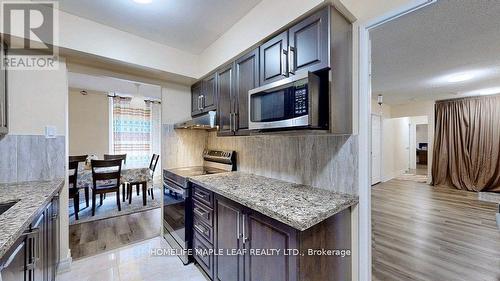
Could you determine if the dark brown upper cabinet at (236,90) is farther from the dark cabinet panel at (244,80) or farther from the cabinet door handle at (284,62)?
the cabinet door handle at (284,62)

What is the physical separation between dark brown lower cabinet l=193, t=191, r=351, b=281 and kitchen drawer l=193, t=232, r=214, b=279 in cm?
11

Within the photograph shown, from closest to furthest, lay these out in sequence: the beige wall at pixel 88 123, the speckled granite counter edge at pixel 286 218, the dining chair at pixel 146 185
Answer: the speckled granite counter edge at pixel 286 218, the dining chair at pixel 146 185, the beige wall at pixel 88 123

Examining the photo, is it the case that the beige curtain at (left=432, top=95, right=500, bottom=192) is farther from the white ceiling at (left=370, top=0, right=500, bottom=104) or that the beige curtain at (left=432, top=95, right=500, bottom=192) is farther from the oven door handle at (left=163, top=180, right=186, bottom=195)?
the oven door handle at (left=163, top=180, right=186, bottom=195)

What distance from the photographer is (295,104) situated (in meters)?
1.33

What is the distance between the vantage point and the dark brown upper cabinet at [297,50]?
129cm

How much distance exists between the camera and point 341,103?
4.58ft

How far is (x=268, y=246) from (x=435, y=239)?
2682 millimetres

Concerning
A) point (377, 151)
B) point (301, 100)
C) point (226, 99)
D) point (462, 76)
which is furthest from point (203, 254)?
point (377, 151)

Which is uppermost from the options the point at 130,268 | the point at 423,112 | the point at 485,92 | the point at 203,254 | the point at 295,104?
the point at 485,92

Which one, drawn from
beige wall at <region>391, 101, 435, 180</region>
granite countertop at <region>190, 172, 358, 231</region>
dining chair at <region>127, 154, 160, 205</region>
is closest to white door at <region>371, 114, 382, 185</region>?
beige wall at <region>391, 101, 435, 180</region>

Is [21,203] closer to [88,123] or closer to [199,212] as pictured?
[199,212]

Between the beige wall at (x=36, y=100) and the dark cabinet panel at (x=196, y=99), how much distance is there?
53.9 inches

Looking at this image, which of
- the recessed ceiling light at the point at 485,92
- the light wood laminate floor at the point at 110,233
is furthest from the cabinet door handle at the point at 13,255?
the recessed ceiling light at the point at 485,92

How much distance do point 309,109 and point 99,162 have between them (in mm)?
3605
